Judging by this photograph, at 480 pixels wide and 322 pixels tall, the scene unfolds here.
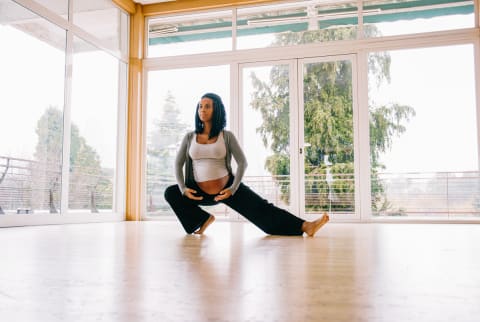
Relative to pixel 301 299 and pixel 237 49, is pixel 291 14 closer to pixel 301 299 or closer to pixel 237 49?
pixel 237 49

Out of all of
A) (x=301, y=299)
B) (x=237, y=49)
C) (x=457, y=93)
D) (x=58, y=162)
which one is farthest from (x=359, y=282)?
(x=237, y=49)

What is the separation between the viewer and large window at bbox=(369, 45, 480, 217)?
5.25 meters

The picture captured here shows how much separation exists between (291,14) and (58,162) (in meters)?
3.48

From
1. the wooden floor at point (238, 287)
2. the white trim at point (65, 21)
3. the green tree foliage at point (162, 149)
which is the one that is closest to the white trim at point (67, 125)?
the white trim at point (65, 21)

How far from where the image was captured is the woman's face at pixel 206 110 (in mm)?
2857

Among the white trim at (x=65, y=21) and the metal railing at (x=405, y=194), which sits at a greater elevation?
the white trim at (x=65, y=21)

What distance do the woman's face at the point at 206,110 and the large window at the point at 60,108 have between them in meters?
2.25

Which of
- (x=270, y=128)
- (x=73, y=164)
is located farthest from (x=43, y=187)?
(x=270, y=128)

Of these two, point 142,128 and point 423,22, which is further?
point 142,128

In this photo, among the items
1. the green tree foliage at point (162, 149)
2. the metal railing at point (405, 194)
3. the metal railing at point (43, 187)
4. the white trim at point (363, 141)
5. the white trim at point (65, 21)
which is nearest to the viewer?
the metal railing at point (43, 187)

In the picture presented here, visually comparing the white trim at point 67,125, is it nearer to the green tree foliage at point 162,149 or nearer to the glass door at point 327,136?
the green tree foliage at point 162,149

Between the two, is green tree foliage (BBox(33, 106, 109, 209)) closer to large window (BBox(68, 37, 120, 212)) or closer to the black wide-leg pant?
large window (BBox(68, 37, 120, 212))

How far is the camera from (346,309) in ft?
2.61

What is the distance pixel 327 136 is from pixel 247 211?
309 cm
